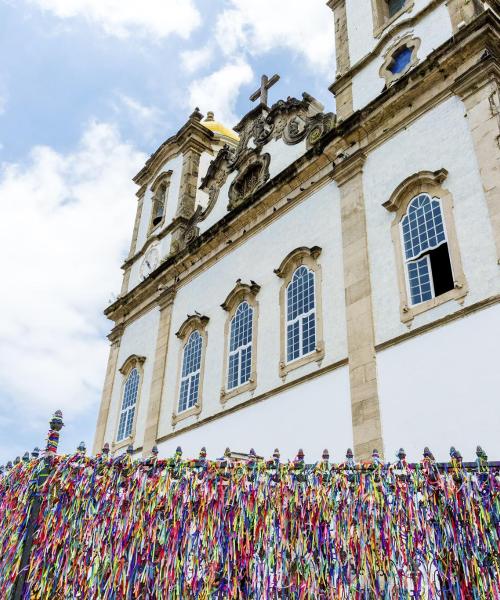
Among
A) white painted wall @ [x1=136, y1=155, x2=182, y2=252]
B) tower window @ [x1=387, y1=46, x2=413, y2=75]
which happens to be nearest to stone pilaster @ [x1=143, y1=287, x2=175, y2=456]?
white painted wall @ [x1=136, y1=155, x2=182, y2=252]

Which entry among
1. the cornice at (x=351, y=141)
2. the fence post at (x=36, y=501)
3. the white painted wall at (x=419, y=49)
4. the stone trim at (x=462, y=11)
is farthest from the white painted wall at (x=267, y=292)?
the fence post at (x=36, y=501)

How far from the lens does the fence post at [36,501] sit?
20.0ft

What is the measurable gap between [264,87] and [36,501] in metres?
16.7

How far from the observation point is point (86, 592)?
626 centimetres

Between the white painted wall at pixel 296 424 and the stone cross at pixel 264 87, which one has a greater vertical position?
the stone cross at pixel 264 87

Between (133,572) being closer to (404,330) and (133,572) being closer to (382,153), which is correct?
(404,330)

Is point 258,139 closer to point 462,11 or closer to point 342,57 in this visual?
point 342,57

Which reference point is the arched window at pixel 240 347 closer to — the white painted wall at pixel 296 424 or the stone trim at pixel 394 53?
the white painted wall at pixel 296 424

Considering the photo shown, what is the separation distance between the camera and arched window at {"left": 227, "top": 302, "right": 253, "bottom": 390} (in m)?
14.3

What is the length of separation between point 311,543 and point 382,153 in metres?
8.99

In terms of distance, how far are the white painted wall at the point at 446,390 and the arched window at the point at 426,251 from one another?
3.00 feet

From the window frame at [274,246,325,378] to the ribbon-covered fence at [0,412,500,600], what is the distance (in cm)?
552

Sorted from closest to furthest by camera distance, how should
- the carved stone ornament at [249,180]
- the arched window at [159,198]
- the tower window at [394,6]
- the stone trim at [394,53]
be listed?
1. the stone trim at [394,53]
2. the tower window at [394,6]
3. the carved stone ornament at [249,180]
4. the arched window at [159,198]

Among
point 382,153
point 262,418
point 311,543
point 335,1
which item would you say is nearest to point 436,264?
point 382,153
